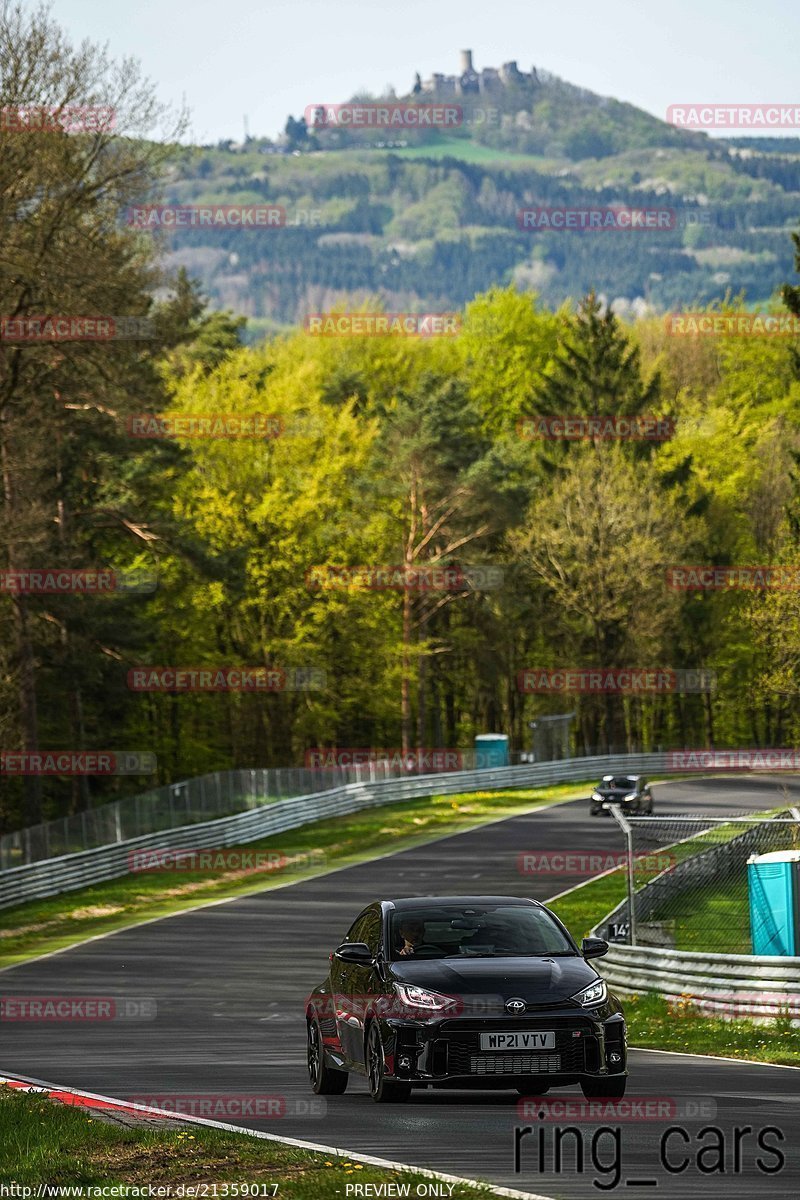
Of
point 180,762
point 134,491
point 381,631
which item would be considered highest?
point 134,491

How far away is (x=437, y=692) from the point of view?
8762cm

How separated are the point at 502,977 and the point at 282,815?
41.7 metres

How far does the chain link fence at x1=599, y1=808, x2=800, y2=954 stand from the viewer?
22.4 m

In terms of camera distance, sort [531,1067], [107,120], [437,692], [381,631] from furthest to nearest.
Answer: [437,692], [381,631], [107,120], [531,1067]

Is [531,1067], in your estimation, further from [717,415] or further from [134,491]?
[717,415]

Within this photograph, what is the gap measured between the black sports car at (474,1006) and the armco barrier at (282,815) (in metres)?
27.9

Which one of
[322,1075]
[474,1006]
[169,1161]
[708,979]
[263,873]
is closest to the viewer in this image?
[169,1161]

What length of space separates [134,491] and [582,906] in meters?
26.9

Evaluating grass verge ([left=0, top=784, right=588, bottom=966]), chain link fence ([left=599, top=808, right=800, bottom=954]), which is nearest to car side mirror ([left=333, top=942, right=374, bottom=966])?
chain link fence ([left=599, top=808, right=800, bottom=954])

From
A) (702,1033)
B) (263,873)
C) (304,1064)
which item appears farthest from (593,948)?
(263,873)

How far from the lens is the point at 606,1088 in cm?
1184

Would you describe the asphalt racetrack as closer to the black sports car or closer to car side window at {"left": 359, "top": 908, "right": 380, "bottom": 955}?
the black sports car

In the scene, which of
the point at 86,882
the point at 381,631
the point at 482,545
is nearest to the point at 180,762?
the point at 381,631

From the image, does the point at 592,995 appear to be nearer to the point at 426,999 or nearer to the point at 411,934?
the point at 426,999
